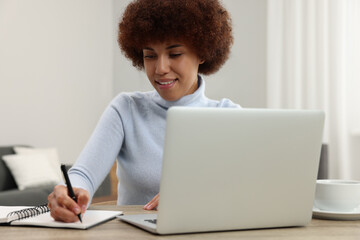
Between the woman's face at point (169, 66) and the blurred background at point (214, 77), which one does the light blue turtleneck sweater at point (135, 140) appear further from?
the blurred background at point (214, 77)

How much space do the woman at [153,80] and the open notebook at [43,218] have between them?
0.91ft

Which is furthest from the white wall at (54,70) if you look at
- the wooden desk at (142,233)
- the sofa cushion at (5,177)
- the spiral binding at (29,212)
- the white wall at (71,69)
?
the wooden desk at (142,233)

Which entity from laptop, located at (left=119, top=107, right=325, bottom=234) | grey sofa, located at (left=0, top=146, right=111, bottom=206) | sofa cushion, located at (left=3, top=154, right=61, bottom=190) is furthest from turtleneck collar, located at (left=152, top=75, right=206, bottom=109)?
sofa cushion, located at (left=3, top=154, right=61, bottom=190)

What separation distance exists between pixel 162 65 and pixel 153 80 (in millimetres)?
75

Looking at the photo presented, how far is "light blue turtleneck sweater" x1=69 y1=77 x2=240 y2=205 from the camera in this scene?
153 centimetres

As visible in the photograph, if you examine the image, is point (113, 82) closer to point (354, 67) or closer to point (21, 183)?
point (21, 183)

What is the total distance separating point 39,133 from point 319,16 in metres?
2.89

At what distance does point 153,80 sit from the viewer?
1564mm

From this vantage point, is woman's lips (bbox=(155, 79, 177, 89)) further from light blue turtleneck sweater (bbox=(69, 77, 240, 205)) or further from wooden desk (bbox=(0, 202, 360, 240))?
wooden desk (bbox=(0, 202, 360, 240))

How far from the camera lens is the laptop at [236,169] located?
899 millimetres

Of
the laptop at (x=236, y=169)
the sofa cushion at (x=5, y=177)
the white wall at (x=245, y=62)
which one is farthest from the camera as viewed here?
the white wall at (x=245, y=62)

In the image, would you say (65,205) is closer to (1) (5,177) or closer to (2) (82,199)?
(2) (82,199)

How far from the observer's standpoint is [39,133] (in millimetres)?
5023

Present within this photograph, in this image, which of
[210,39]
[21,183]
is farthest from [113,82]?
[210,39]
